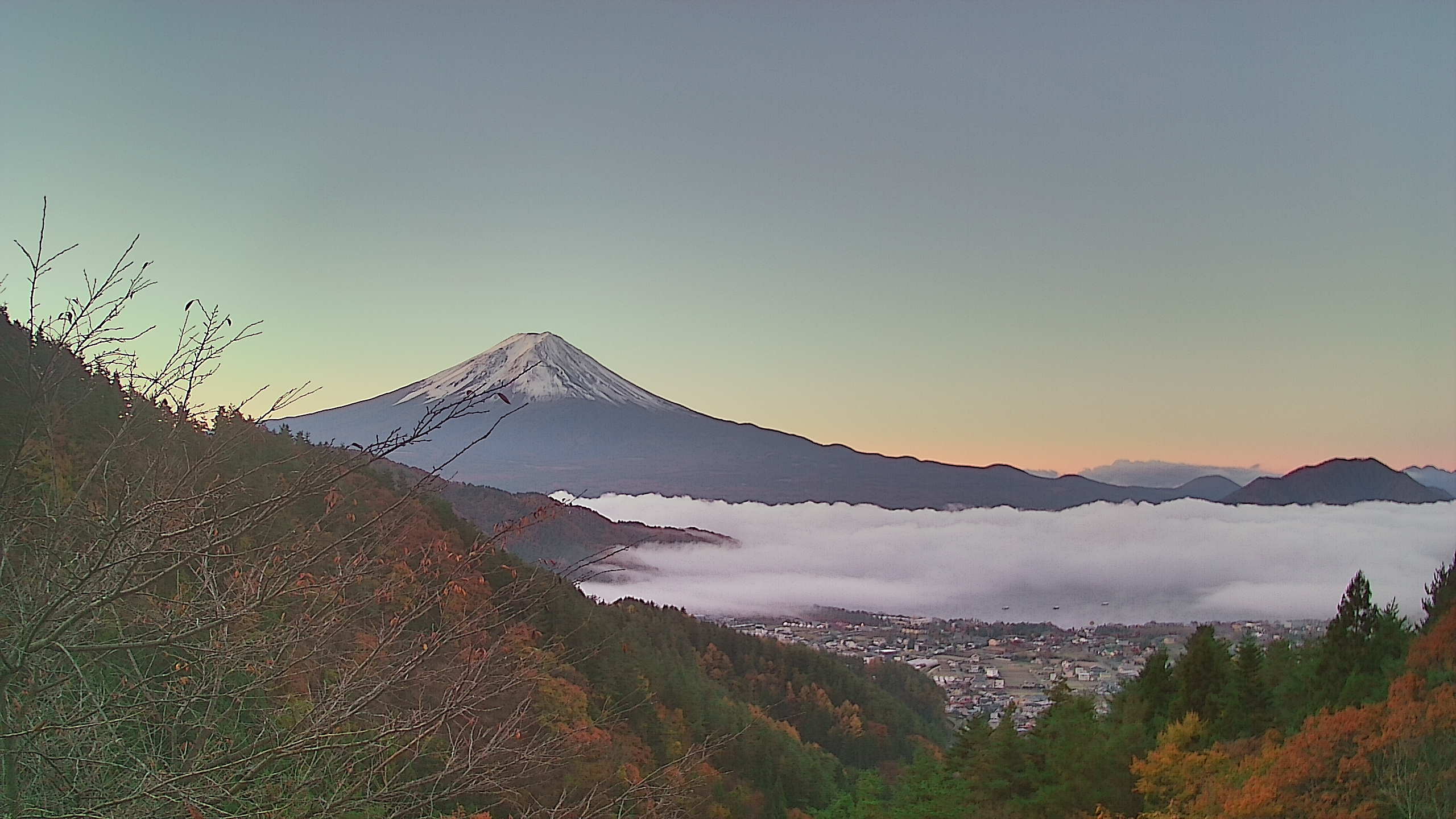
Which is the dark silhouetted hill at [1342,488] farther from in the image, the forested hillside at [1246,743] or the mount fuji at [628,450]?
the forested hillside at [1246,743]

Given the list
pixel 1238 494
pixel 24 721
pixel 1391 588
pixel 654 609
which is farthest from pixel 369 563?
pixel 1238 494

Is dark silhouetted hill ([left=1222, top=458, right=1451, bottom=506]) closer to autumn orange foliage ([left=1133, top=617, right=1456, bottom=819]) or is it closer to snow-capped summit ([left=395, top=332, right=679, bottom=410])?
snow-capped summit ([left=395, top=332, right=679, bottom=410])

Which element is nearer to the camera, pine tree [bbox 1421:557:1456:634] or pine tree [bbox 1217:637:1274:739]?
pine tree [bbox 1421:557:1456:634]

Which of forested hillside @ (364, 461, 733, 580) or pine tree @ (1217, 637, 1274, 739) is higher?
forested hillside @ (364, 461, 733, 580)

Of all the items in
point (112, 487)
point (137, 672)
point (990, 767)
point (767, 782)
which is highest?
point (112, 487)

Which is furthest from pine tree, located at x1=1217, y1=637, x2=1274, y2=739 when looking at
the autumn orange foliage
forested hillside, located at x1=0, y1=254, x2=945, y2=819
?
forested hillside, located at x1=0, y1=254, x2=945, y2=819

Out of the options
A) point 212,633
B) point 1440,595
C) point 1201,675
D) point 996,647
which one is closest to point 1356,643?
point 1440,595

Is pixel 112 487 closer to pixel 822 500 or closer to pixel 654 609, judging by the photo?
pixel 654 609
